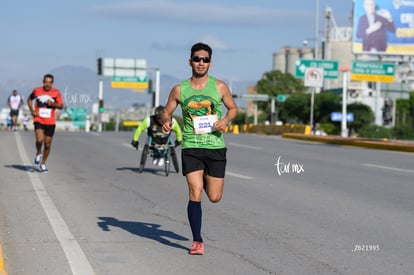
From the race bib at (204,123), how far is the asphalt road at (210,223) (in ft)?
3.79

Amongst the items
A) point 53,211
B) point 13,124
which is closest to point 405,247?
point 53,211

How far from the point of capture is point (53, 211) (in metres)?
11.5

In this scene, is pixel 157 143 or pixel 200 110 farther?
pixel 157 143

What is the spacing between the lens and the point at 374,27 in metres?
51.3

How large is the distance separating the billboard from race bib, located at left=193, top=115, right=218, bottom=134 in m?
43.5

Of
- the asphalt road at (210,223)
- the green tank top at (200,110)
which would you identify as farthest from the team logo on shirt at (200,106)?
the asphalt road at (210,223)

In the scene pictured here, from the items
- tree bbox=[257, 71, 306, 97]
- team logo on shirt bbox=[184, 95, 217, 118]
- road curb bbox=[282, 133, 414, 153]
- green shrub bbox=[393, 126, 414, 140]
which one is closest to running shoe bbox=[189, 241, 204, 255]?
team logo on shirt bbox=[184, 95, 217, 118]

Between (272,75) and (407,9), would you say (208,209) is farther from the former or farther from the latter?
(272,75)

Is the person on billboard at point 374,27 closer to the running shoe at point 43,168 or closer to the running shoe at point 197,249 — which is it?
the running shoe at point 43,168

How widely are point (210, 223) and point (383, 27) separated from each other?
139ft

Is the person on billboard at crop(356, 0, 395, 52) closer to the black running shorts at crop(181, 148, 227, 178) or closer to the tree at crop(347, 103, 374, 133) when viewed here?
the tree at crop(347, 103, 374, 133)

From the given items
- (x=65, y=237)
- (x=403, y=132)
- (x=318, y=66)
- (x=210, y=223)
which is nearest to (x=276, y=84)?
(x=403, y=132)

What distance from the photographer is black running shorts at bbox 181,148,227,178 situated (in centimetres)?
840

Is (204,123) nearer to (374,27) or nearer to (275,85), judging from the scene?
(374,27)
